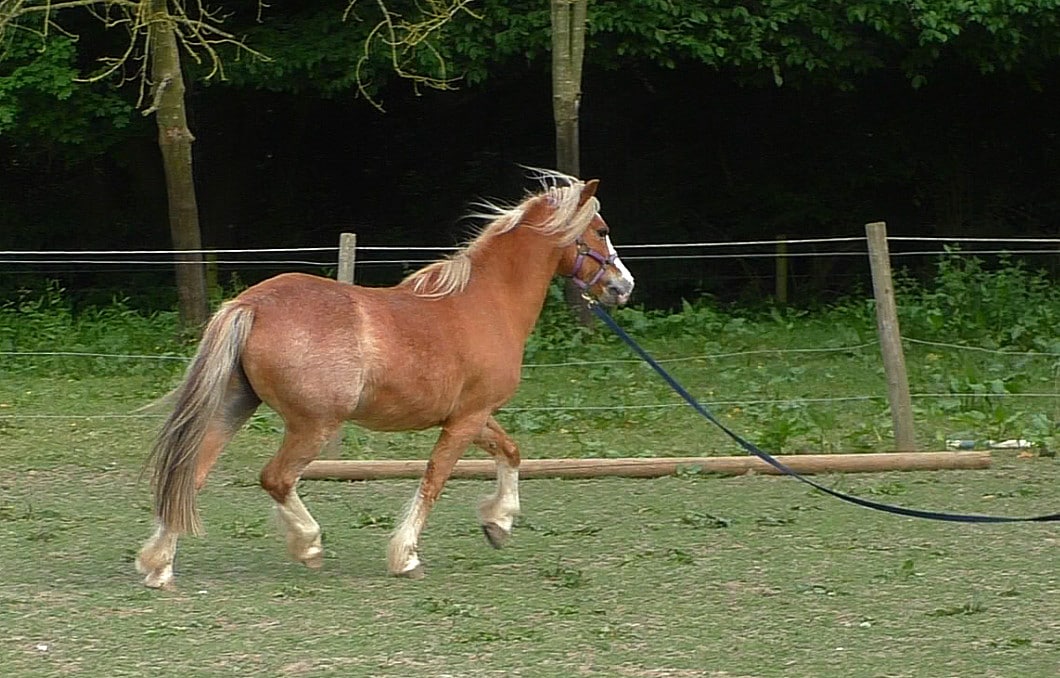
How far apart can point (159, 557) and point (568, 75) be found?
329 inches

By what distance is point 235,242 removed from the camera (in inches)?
732

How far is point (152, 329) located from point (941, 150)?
9.50 meters

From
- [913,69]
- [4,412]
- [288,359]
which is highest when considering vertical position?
[913,69]

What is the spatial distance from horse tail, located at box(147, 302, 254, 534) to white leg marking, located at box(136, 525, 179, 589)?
0.06 metres

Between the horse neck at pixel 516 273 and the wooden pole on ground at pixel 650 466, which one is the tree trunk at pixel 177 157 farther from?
the horse neck at pixel 516 273

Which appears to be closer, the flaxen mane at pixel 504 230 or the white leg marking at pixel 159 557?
the white leg marking at pixel 159 557

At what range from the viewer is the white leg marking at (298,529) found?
5.91 m

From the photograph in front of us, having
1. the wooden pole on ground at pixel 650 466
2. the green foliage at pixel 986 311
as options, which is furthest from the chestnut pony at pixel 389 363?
the green foliage at pixel 986 311

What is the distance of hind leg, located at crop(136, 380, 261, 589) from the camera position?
5660 mm

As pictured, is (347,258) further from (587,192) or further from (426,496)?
(426,496)

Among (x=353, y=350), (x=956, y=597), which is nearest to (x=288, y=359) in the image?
(x=353, y=350)

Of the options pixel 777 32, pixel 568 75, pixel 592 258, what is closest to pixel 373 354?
pixel 592 258

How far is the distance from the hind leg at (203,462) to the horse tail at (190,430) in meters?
0.05

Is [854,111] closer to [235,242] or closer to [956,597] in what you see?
[235,242]
